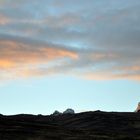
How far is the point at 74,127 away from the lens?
415 feet

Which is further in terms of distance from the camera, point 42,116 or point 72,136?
point 42,116

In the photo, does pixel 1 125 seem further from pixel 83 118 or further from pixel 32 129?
pixel 83 118

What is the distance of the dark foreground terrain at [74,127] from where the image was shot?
282ft

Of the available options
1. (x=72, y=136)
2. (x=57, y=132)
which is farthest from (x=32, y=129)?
(x=72, y=136)

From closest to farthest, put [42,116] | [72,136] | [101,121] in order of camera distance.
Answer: [72,136]
[101,121]
[42,116]

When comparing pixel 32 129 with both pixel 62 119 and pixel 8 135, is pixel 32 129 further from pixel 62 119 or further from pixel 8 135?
pixel 62 119

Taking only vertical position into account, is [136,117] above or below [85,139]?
above

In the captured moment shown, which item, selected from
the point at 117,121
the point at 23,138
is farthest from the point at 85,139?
the point at 117,121

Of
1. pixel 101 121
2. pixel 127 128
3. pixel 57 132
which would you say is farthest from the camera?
pixel 101 121

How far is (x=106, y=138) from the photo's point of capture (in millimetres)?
86438

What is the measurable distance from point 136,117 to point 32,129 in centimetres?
6237

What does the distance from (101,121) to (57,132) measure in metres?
44.4

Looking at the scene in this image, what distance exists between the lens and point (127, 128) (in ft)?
417

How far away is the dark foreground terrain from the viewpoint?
85.9m
